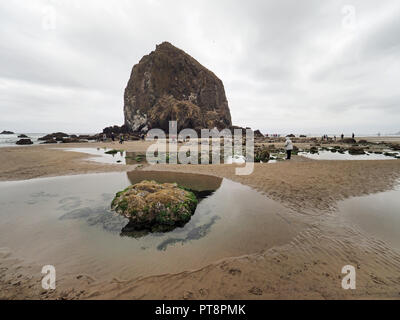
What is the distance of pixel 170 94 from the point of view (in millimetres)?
87438

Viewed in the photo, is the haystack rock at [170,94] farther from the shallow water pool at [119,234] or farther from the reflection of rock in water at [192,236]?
the reflection of rock in water at [192,236]

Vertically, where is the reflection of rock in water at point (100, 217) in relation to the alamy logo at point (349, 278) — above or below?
above

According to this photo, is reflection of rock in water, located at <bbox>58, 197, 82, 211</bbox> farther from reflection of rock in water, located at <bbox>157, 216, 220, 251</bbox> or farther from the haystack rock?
the haystack rock

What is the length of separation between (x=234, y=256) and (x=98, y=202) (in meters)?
6.48

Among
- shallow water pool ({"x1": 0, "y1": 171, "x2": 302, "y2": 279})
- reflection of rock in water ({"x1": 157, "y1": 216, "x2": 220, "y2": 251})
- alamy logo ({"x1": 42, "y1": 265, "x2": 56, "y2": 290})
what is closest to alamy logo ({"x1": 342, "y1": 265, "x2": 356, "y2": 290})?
shallow water pool ({"x1": 0, "y1": 171, "x2": 302, "y2": 279})

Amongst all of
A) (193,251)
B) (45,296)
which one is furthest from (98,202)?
(193,251)

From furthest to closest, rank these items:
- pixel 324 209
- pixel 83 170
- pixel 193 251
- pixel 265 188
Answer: pixel 83 170, pixel 265 188, pixel 324 209, pixel 193 251

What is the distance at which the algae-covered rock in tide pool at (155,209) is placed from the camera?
19.1ft

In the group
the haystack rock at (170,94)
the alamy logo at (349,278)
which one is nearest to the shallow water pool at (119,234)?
the alamy logo at (349,278)

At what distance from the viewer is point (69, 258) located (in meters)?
4.20

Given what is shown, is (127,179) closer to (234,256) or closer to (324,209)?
(234,256)

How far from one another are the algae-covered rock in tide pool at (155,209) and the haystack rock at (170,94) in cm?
7120

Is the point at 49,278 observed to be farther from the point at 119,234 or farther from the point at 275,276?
the point at 275,276
